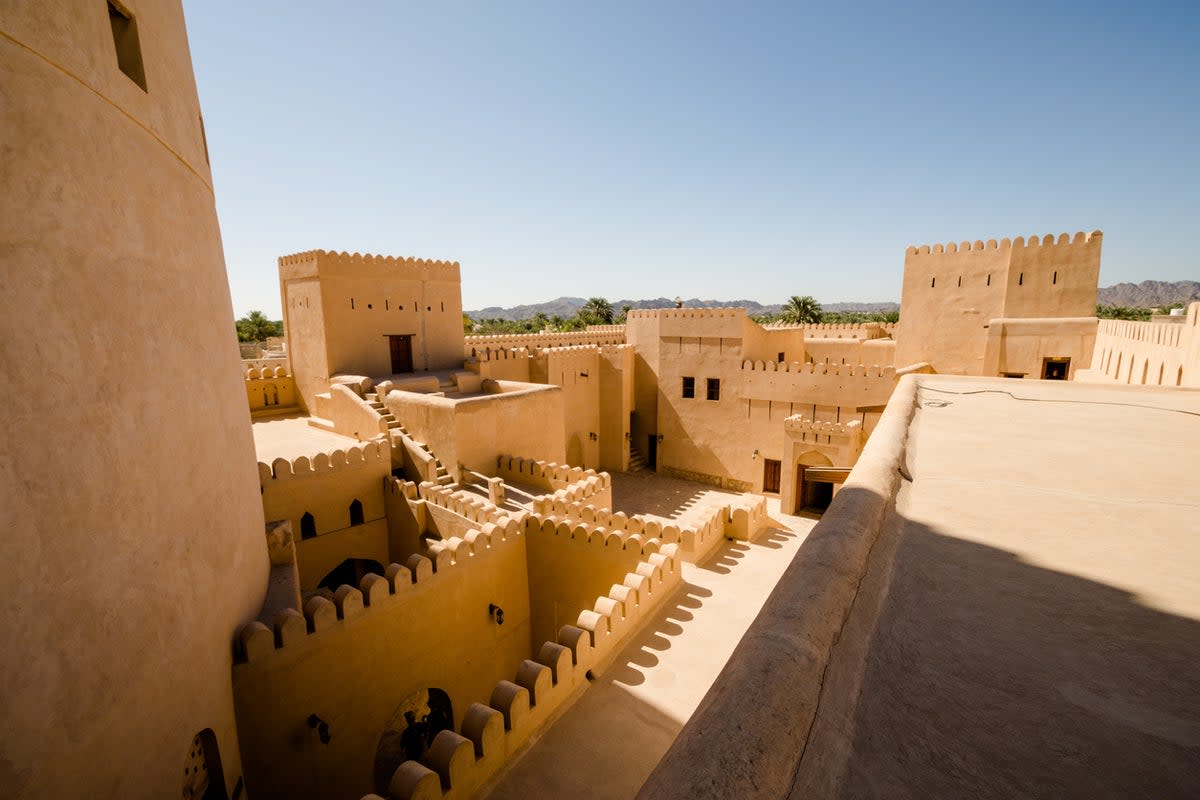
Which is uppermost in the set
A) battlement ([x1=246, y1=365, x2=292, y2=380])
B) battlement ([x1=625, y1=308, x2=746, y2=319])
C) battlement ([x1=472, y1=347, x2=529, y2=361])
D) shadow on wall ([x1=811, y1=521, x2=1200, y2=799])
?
battlement ([x1=625, y1=308, x2=746, y2=319])

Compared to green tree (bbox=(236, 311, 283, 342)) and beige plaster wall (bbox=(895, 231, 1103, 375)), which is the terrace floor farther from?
green tree (bbox=(236, 311, 283, 342))

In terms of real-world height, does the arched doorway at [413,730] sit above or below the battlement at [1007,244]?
below

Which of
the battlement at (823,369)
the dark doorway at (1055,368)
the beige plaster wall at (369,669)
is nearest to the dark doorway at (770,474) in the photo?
the battlement at (823,369)

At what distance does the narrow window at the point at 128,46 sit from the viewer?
410 centimetres

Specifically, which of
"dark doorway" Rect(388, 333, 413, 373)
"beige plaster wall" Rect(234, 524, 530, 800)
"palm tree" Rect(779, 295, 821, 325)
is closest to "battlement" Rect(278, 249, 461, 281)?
"dark doorway" Rect(388, 333, 413, 373)

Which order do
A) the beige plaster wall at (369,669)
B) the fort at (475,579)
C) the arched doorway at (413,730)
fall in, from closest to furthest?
the fort at (475,579)
the beige plaster wall at (369,669)
the arched doorway at (413,730)

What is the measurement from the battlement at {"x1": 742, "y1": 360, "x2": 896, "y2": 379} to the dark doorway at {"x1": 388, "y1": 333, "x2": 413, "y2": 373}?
36.0 feet

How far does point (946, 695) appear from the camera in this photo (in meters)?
1.35

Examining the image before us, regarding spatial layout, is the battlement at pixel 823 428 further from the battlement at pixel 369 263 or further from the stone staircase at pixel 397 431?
the battlement at pixel 369 263

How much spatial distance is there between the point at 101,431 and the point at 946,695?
4.18m

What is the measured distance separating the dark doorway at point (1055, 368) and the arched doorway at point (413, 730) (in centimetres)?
1779

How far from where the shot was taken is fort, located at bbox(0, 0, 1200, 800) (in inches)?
51.0

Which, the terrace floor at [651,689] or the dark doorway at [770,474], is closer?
the terrace floor at [651,689]

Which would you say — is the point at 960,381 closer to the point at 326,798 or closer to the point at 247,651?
the point at 247,651
